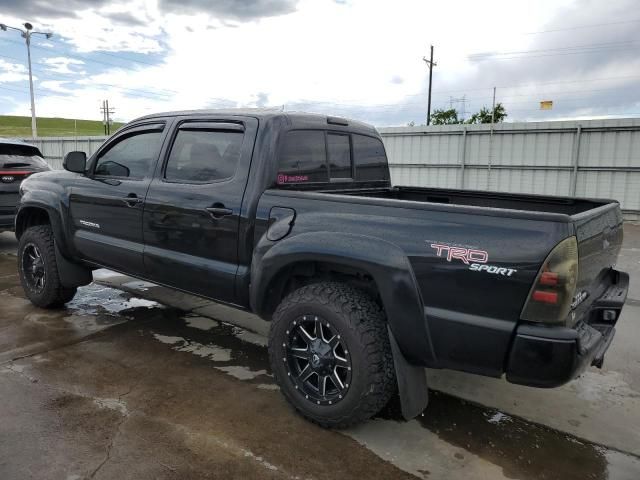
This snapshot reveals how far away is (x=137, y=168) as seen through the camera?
416 cm

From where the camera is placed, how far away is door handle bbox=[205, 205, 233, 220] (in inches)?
133

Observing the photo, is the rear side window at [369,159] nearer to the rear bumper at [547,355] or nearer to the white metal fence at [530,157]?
the rear bumper at [547,355]

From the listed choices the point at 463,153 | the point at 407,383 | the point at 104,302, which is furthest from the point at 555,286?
the point at 463,153

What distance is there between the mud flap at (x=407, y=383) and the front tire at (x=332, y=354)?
0.07 m

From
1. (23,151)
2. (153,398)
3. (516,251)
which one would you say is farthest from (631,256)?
(23,151)

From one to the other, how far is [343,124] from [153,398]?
93.8 inches

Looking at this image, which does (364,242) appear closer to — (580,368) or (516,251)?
(516,251)

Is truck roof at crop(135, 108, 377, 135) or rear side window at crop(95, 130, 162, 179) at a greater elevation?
truck roof at crop(135, 108, 377, 135)

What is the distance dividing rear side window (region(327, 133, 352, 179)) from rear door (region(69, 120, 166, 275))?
4.27 feet

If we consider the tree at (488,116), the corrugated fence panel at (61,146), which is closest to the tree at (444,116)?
the tree at (488,116)

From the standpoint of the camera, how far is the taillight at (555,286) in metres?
2.26

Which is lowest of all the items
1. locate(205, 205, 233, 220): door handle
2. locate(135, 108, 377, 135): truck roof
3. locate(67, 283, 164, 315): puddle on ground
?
locate(67, 283, 164, 315): puddle on ground

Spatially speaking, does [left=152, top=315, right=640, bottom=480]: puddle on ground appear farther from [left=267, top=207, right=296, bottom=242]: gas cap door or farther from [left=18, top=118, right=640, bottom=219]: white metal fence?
[left=18, top=118, right=640, bottom=219]: white metal fence

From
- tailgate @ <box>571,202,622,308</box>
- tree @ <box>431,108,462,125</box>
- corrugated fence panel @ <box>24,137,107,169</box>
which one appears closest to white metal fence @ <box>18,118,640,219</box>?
tailgate @ <box>571,202,622,308</box>
